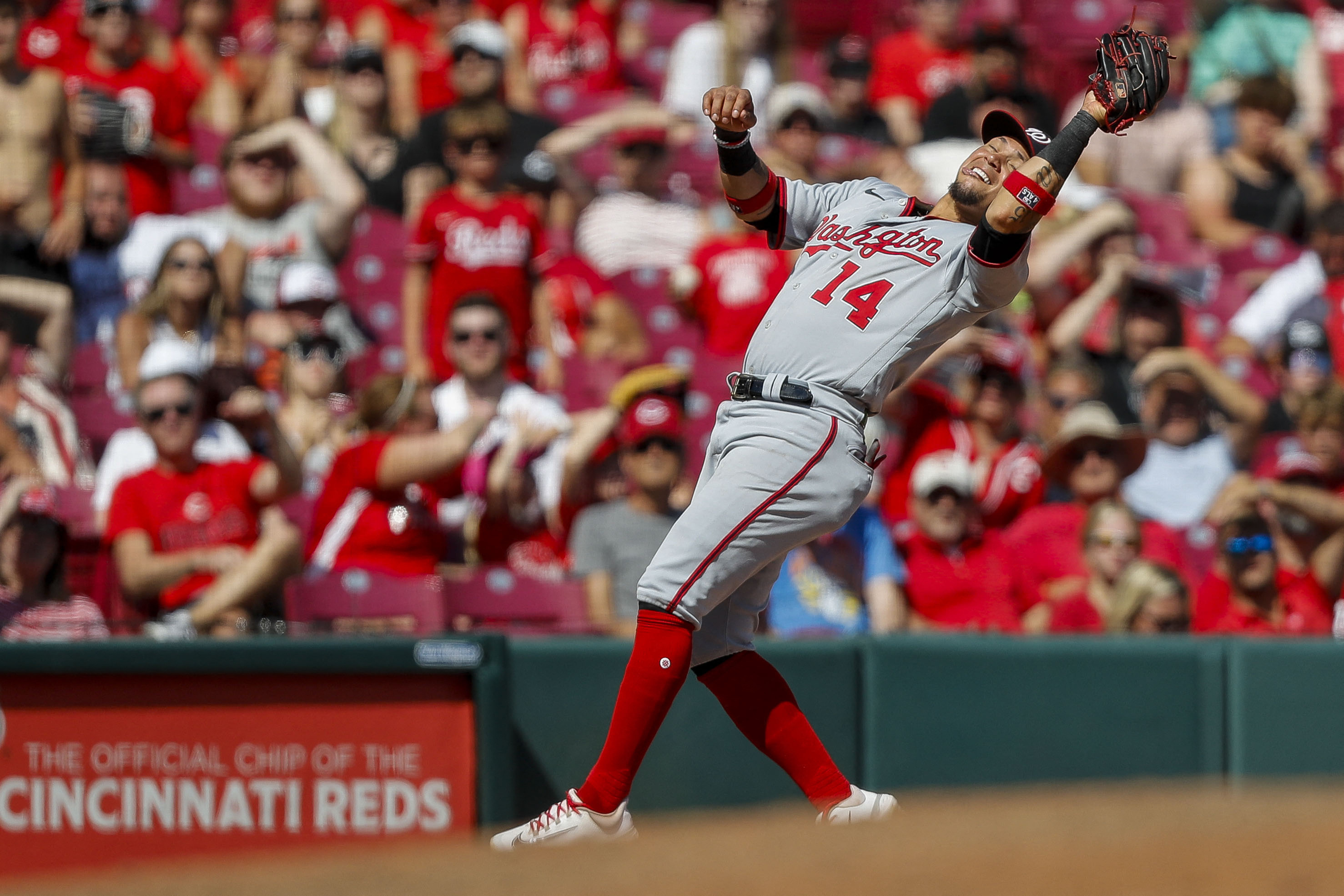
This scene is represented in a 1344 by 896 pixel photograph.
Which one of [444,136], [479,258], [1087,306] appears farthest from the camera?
[444,136]

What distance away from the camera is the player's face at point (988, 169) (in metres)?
3.72

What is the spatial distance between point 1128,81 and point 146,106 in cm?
485

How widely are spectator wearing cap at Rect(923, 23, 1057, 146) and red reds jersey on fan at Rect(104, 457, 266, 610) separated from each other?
12.5 feet

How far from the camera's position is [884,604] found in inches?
211

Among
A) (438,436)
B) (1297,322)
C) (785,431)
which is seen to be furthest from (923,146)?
(785,431)

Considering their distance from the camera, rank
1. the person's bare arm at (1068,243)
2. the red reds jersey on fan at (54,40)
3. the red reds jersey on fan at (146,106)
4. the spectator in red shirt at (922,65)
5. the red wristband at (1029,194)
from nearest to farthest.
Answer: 1. the red wristband at (1029,194)
2. the person's bare arm at (1068,243)
3. the red reds jersey on fan at (146,106)
4. the red reds jersey on fan at (54,40)
5. the spectator in red shirt at (922,65)

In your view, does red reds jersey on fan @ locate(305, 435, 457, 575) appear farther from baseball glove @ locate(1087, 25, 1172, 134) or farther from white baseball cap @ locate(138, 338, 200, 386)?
baseball glove @ locate(1087, 25, 1172, 134)

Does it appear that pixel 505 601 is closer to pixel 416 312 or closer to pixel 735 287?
pixel 416 312

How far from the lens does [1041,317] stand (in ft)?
22.0

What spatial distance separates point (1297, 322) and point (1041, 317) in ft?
3.26

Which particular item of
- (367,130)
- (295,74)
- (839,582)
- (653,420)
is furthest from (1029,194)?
(295,74)

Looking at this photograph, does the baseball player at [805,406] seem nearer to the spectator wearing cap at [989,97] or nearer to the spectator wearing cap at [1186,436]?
the spectator wearing cap at [1186,436]

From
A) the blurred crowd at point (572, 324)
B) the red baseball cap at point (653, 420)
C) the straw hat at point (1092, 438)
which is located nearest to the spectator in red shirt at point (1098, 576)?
the blurred crowd at point (572, 324)

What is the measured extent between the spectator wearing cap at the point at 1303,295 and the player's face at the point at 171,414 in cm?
425
